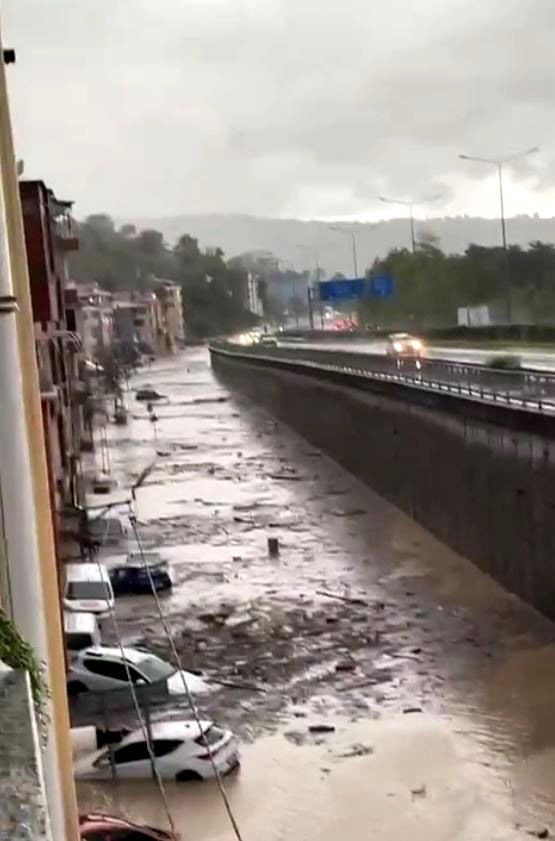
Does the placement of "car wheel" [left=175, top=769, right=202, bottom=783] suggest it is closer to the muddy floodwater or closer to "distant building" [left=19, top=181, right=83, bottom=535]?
the muddy floodwater

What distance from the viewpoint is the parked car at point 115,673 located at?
47.8 feet

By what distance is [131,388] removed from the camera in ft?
290

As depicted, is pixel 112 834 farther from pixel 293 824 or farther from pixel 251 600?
pixel 251 600

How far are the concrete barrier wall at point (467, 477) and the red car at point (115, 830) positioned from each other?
9164 millimetres

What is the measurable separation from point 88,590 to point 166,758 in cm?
764

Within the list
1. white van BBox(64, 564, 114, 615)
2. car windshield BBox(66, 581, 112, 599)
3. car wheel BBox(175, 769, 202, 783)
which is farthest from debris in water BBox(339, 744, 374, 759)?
car windshield BBox(66, 581, 112, 599)

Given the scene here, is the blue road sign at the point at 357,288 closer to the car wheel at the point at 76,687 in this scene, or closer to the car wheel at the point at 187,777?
the car wheel at the point at 76,687

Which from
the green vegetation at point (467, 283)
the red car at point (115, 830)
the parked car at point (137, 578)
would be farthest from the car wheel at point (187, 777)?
the green vegetation at point (467, 283)

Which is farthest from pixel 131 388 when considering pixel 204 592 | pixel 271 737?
pixel 271 737

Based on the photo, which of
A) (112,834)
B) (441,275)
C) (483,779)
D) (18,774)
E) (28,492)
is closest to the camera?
(18,774)

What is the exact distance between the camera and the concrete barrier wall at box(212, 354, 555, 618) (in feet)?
63.7

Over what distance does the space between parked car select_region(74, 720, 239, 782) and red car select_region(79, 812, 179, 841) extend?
1.43 m

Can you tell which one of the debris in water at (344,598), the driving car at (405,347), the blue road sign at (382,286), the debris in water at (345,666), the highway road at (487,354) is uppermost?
the blue road sign at (382,286)

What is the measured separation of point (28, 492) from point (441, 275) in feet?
191
